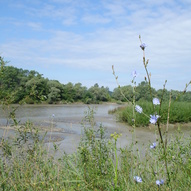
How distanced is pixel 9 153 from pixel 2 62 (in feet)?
3.78

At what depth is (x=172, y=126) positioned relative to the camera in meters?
13.2

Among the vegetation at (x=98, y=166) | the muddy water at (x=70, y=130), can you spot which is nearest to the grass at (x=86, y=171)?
the vegetation at (x=98, y=166)

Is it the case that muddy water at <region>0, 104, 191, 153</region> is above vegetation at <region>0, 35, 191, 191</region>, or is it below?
below

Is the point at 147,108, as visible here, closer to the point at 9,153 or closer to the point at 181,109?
the point at 181,109

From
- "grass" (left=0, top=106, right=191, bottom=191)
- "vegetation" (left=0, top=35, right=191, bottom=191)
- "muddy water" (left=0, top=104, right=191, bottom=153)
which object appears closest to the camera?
"vegetation" (left=0, top=35, right=191, bottom=191)

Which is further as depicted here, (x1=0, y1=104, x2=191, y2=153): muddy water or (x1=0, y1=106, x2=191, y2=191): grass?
(x1=0, y1=104, x2=191, y2=153): muddy water

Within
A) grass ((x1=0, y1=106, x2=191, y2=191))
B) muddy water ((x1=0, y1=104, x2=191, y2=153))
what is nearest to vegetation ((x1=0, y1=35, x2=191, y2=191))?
grass ((x1=0, y1=106, x2=191, y2=191))

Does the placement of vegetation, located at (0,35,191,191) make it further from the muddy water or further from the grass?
the muddy water

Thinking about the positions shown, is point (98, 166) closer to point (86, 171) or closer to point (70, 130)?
point (86, 171)

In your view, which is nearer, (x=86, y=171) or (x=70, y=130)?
(x=86, y=171)

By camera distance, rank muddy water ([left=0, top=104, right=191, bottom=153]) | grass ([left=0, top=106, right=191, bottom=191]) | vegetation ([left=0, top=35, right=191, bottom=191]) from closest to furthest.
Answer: vegetation ([left=0, top=35, right=191, bottom=191]) → grass ([left=0, top=106, right=191, bottom=191]) → muddy water ([left=0, top=104, right=191, bottom=153])

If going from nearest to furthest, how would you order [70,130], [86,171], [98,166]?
[86,171] → [98,166] → [70,130]

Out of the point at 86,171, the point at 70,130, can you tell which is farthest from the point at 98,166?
the point at 70,130

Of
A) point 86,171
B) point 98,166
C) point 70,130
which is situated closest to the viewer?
point 86,171
